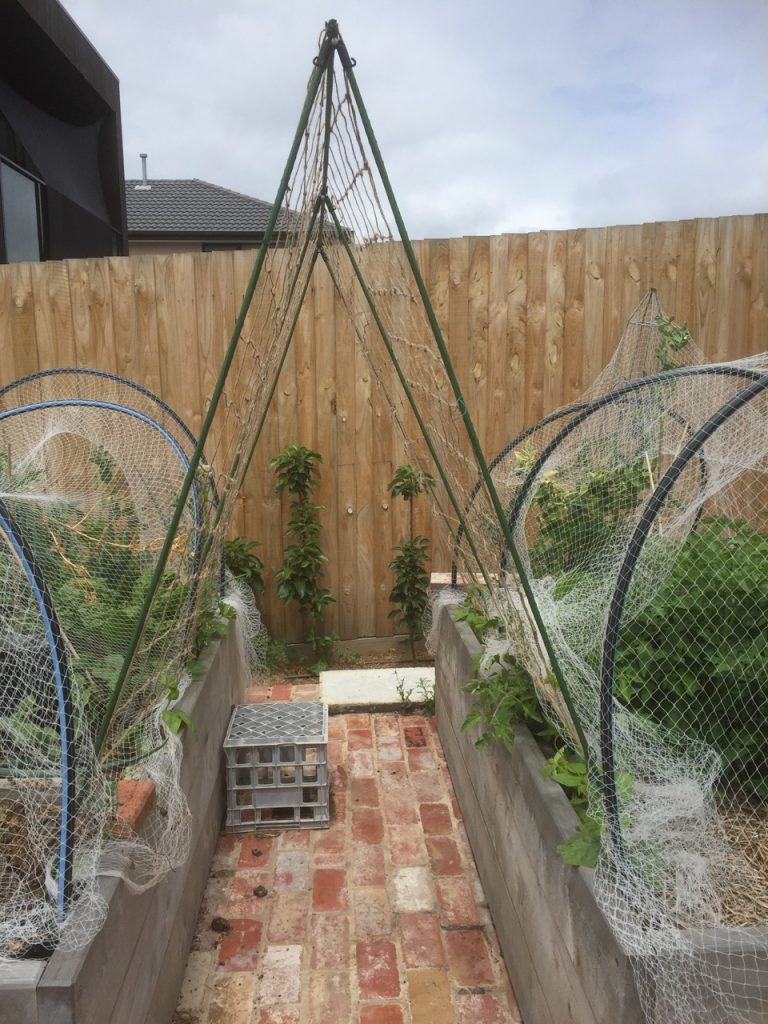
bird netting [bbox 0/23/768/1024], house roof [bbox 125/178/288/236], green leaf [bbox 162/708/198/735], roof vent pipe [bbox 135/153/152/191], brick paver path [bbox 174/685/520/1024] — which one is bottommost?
brick paver path [bbox 174/685/520/1024]

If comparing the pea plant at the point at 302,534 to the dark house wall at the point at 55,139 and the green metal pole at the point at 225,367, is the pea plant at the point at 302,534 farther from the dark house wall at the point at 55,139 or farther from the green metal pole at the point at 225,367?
the dark house wall at the point at 55,139

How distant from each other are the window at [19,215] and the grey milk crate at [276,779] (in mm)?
4442

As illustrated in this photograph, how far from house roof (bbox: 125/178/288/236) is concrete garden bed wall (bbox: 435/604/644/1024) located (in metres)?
9.71

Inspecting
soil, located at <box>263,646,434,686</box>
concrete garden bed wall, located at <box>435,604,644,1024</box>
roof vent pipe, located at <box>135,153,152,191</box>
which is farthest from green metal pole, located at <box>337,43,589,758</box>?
roof vent pipe, located at <box>135,153,152,191</box>

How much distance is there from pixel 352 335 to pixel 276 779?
88.0 inches

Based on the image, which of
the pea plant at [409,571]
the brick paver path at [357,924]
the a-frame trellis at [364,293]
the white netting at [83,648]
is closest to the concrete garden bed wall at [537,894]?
the brick paver path at [357,924]

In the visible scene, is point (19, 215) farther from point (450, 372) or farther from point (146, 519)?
point (450, 372)

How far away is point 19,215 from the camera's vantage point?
5711mm

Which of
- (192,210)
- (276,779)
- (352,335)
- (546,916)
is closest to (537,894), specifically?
(546,916)

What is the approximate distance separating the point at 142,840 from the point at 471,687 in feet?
3.51

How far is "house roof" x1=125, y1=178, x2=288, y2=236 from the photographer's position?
36.4 ft

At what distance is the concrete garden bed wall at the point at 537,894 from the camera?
137cm

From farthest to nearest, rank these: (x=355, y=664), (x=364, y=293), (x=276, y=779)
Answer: (x=355, y=664)
(x=276, y=779)
(x=364, y=293)

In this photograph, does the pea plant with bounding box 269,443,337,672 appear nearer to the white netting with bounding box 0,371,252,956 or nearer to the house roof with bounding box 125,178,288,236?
the white netting with bounding box 0,371,252,956
